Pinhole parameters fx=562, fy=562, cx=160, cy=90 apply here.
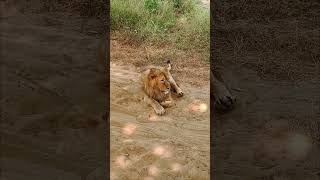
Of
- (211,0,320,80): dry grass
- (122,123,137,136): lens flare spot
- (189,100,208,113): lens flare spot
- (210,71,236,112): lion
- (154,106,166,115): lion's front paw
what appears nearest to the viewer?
(122,123,137,136): lens flare spot

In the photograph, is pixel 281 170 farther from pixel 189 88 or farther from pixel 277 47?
pixel 277 47

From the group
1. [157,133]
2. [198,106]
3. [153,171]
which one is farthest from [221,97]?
[153,171]

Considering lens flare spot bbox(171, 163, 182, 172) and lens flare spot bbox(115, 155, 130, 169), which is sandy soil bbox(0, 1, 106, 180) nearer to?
lens flare spot bbox(115, 155, 130, 169)

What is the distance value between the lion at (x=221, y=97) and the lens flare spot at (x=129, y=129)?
86 centimetres

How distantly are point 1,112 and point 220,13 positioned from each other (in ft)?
11.0

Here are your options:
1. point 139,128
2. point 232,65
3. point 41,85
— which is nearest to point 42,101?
point 41,85

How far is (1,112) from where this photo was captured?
18.2ft

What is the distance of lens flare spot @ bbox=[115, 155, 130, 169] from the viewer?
477cm

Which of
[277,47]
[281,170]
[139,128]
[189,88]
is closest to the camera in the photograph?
[281,170]

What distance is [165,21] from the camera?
7926 millimetres

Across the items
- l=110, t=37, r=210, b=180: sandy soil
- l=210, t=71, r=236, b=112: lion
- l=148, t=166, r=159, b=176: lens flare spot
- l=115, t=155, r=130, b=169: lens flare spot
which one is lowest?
l=148, t=166, r=159, b=176: lens flare spot

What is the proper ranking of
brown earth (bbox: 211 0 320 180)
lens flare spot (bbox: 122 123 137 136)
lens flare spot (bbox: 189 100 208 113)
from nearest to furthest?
brown earth (bbox: 211 0 320 180) < lens flare spot (bbox: 122 123 137 136) < lens flare spot (bbox: 189 100 208 113)

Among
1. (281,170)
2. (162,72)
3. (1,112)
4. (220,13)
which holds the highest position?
(220,13)

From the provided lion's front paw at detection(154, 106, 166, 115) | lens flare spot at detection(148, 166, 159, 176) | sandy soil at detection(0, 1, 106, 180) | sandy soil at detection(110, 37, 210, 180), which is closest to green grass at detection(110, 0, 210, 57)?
sandy soil at detection(0, 1, 106, 180)
